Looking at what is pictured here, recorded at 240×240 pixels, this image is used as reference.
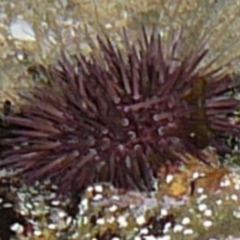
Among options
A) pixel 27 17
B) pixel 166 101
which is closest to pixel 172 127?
pixel 166 101

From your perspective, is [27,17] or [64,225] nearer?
[64,225]

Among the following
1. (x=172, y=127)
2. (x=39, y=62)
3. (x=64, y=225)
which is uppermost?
(x=39, y=62)

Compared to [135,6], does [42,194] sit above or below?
below

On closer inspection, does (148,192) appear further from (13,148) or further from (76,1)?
(76,1)

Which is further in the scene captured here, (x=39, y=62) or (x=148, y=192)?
(x=39, y=62)

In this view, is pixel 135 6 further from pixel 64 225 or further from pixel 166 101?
pixel 64 225

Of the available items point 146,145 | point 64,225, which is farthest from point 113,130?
→ point 64,225
